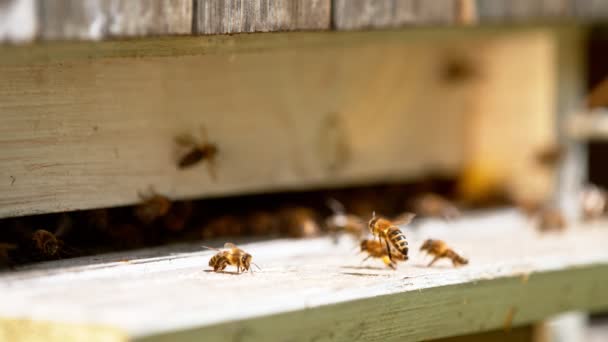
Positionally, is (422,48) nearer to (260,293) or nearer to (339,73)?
(339,73)

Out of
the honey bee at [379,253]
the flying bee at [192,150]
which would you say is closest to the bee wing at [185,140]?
the flying bee at [192,150]

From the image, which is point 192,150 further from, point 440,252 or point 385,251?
point 440,252

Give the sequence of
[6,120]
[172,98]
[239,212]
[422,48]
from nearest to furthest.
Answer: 1. [6,120]
2. [172,98]
3. [239,212]
4. [422,48]

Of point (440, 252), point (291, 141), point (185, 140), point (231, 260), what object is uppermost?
point (185, 140)

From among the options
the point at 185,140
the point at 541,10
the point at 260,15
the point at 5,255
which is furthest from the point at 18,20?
the point at 541,10

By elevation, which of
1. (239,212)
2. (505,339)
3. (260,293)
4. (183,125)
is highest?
(183,125)

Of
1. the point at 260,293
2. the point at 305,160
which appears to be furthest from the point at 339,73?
the point at 260,293
